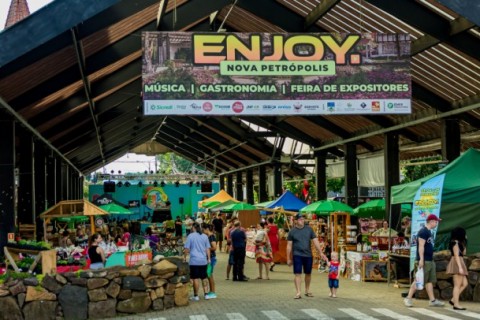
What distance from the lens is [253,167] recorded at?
43.2 m

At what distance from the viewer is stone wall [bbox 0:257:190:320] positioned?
11.1 metres

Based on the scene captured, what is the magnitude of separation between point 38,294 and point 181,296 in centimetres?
256

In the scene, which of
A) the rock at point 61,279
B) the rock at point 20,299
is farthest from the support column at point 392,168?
the rock at point 20,299

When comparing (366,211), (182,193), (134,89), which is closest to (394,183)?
(366,211)

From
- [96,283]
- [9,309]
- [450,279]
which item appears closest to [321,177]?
[450,279]

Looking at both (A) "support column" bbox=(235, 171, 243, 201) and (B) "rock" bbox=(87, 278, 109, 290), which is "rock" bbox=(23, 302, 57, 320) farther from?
(A) "support column" bbox=(235, 171, 243, 201)

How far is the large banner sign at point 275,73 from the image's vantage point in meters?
12.5

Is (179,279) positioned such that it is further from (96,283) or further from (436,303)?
(436,303)

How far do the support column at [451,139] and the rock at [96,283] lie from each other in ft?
32.8

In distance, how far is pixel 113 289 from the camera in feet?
38.7

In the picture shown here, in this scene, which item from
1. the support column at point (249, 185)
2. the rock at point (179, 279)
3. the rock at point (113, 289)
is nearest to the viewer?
the rock at point (113, 289)

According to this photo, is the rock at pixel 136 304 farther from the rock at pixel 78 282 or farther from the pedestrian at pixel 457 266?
the pedestrian at pixel 457 266

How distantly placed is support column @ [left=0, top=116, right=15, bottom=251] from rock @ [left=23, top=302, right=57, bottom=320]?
435cm

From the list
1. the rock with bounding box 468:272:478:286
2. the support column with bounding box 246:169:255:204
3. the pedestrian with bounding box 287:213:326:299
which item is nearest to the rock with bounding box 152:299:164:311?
the pedestrian with bounding box 287:213:326:299
